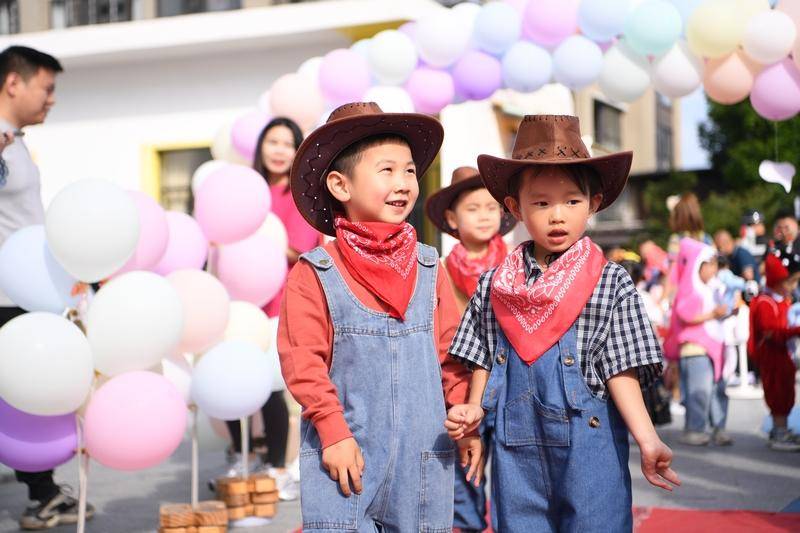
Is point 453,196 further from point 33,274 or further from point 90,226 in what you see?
point 33,274

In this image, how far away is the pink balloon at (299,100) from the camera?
25.3ft

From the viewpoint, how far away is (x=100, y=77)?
1432 centimetres

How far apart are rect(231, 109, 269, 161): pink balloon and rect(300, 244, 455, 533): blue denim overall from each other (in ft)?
16.9

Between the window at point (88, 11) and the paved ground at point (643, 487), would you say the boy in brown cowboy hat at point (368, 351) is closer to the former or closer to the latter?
the paved ground at point (643, 487)

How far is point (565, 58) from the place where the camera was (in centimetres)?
707

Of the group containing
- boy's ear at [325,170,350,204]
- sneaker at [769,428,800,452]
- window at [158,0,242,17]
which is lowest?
sneaker at [769,428,800,452]

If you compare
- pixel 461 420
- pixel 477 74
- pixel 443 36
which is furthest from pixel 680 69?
pixel 461 420

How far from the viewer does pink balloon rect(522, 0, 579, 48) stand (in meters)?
6.93

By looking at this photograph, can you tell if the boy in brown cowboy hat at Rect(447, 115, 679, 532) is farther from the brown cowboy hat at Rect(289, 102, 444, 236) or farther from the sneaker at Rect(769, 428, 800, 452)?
the sneaker at Rect(769, 428, 800, 452)

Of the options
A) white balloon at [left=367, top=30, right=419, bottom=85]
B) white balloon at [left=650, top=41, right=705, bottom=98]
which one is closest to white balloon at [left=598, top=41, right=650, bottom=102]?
white balloon at [left=650, top=41, right=705, bottom=98]

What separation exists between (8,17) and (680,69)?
1394cm

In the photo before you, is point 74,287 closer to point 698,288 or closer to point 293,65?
point 698,288

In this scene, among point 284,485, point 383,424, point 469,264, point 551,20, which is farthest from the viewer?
point 551,20

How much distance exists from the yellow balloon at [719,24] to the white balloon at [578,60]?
739 millimetres
